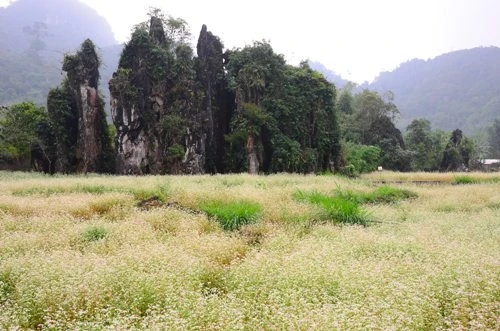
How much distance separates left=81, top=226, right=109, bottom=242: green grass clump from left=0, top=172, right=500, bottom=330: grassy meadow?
3 cm

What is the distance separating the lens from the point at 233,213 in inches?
467

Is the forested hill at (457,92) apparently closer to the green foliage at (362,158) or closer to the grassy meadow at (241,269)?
Result: the green foliage at (362,158)

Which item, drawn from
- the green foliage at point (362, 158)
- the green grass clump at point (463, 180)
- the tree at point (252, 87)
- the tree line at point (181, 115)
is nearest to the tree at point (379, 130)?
the green foliage at point (362, 158)

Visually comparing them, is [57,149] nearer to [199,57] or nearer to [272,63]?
[199,57]

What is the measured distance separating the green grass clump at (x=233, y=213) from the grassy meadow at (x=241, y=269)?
0.15 ft

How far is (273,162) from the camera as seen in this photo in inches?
1433

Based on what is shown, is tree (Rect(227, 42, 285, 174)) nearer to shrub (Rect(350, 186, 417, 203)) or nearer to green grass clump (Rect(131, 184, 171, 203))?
shrub (Rect(350, 186, 417, 203))

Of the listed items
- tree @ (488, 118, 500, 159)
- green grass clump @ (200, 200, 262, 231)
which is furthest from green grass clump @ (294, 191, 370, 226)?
tree @ (488, 118, 500, 159)

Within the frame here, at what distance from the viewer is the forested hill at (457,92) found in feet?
433

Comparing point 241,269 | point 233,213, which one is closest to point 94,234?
point 233,213

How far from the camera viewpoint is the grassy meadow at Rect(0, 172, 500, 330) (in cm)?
480

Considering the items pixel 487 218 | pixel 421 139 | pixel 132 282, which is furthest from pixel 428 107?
pixel 132 282

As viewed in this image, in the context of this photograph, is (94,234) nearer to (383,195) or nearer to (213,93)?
(383,195)

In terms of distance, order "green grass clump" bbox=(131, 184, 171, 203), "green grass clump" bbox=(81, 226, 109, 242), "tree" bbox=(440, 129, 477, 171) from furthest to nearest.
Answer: "tree" bbox=(440, 129, 477, 171) → "green grass clump" bbox=(131, 184, 171, 203) → "green grass clump" bbox=(81, 226, 109, 242)
